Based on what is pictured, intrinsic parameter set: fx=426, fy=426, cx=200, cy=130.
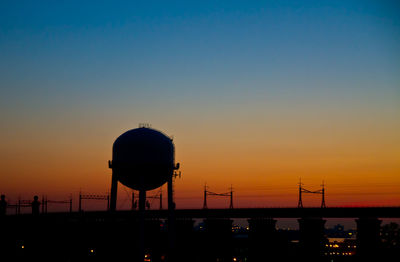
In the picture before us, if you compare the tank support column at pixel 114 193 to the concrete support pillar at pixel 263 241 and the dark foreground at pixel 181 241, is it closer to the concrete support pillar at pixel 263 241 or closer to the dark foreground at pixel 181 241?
the dark foreground at pixel 181 241

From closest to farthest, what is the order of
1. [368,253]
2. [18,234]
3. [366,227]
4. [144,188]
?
[144,188], [368,253], [366,227], [18,234]

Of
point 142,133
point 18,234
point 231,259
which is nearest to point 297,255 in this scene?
point 231,259

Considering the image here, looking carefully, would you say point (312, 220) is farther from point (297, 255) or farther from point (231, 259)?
point (231, 259)

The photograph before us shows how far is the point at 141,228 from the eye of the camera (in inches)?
1807

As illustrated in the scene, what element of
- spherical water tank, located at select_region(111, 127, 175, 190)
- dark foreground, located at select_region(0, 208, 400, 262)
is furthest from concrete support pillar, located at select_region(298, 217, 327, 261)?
spherical water tank, located at select_region(111, 127, 175, 190)

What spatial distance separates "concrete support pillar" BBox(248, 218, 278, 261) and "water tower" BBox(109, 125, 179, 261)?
30.1 metres

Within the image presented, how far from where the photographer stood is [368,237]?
68000 mm

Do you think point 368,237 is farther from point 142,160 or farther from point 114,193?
point 114,193

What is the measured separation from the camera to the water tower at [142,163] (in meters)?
44.7

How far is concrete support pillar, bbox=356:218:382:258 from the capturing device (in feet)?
215

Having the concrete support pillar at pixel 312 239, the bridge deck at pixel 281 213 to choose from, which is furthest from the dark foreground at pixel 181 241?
the bridge deck at pixel 281 213

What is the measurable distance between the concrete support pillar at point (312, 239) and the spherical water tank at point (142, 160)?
108 ft

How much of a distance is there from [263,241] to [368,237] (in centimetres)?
1732

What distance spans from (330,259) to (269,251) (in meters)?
9.90
